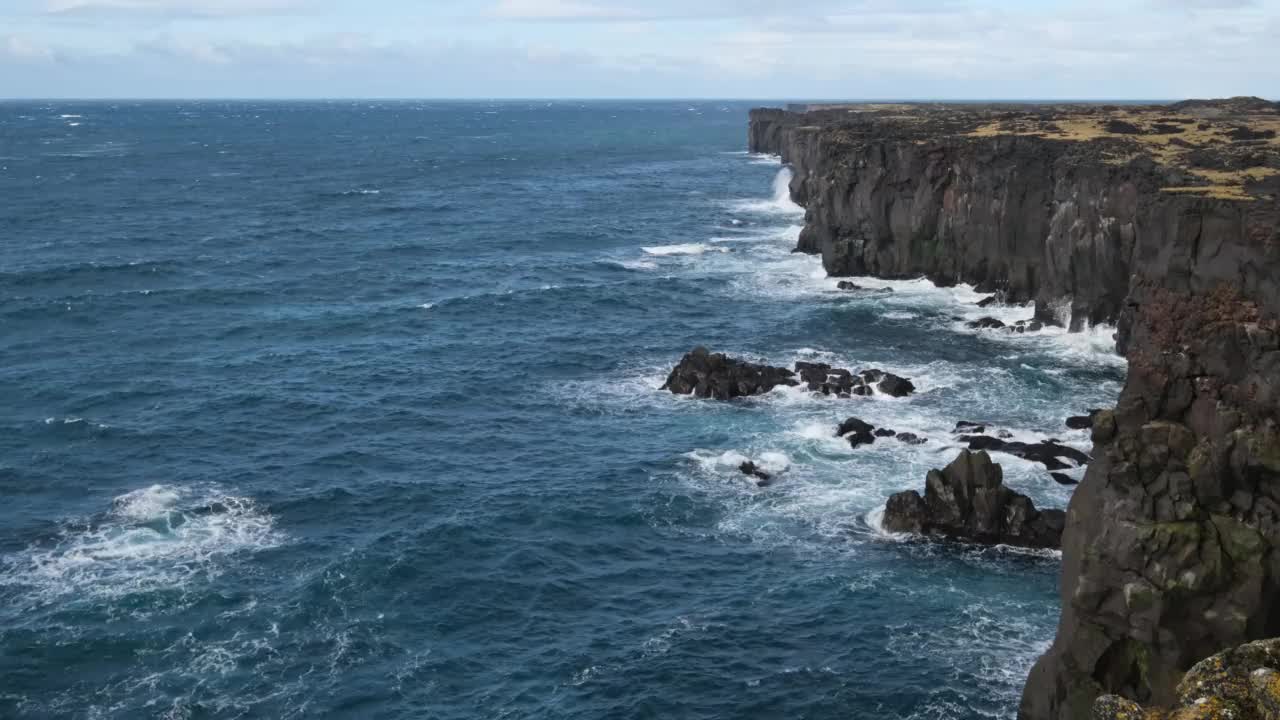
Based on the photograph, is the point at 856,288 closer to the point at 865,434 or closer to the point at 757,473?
the point at 865,434

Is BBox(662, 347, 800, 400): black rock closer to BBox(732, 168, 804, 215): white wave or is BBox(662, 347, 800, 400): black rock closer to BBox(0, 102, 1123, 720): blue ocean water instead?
BBox(0, 102, 1123, 720): blue ocean water

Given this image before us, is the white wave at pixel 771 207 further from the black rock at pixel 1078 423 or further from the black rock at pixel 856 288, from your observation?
the black rock at pixel 1078 423

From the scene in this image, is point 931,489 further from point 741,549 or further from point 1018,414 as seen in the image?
point 1018,414

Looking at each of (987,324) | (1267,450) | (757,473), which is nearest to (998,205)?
(987,324)

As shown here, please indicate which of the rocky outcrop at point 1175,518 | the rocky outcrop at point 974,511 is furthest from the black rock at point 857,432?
the rocky outcrop at point 1175,518

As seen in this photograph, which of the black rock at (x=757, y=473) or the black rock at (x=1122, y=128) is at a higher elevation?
the black rock at (x=1122, y=128)

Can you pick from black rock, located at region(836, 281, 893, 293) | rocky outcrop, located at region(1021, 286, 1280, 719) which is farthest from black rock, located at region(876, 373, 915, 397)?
rocky outcrop, located at region(1021, 286, 1280, 719)
